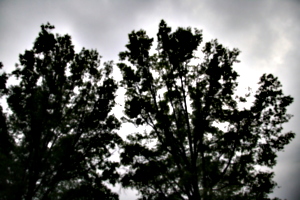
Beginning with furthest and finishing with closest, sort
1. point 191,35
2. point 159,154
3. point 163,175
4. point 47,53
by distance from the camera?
point 47,53, point 191,35, point 159,154, point 163,175

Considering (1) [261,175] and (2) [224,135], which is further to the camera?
(2) [224,135]

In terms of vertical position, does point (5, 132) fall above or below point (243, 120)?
below

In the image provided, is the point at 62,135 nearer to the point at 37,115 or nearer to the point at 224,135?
the point at 37,115

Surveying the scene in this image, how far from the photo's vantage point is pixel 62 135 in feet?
31.4

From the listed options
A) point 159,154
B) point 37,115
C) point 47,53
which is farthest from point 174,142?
point 47,53

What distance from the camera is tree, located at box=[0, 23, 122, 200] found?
8.05 metres

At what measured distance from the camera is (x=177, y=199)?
8641mm

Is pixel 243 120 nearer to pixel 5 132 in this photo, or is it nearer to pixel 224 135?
pixel 224 135

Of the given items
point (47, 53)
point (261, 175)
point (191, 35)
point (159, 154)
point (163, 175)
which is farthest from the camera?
point (47, 53)

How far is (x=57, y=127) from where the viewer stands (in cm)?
Answer: 920

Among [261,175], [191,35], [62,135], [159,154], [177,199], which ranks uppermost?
[191,35]

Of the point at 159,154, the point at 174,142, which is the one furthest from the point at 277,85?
the point at 159,154

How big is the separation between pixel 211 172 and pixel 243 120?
3426 millimetres

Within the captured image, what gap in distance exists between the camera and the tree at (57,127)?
805 centimetres
